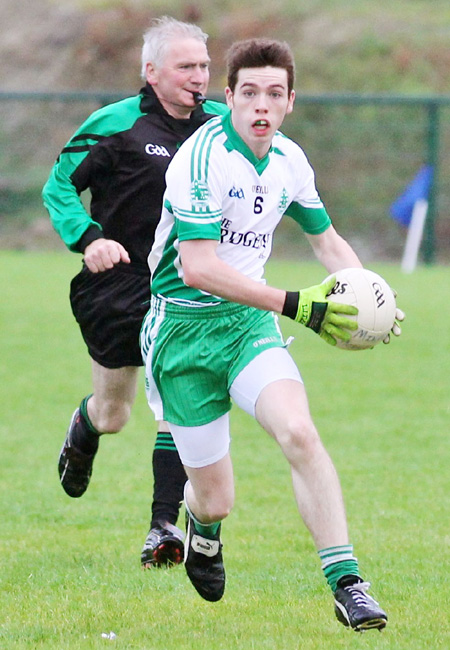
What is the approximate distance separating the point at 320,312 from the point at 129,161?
1969 millimetres

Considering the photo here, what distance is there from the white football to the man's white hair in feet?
6.05

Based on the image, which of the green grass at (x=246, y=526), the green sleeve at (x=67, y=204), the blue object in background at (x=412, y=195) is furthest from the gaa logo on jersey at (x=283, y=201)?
the blue object in background at (x=412, y=195)

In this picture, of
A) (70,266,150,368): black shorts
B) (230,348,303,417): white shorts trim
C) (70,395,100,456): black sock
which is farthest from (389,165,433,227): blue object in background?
(230,348,303,417): white shorts trim

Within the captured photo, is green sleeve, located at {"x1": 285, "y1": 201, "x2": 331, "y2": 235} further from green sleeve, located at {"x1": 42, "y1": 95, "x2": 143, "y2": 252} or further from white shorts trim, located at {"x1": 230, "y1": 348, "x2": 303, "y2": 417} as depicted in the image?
green sleeve, located at {"x1": 42, "y1": 95, "x2": 143, "y2": 252}

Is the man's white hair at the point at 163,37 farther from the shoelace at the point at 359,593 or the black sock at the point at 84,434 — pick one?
the shoelace at the point at 359,593

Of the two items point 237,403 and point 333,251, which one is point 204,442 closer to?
point 237,403

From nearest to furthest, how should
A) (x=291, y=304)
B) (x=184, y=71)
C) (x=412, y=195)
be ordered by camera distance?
(x=291, y=304), (x=184, y=71), (x=412, y=195)

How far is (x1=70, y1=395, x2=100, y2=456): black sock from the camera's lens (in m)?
6.28

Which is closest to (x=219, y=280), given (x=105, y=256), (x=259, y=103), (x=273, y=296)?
(x=273, y=296)

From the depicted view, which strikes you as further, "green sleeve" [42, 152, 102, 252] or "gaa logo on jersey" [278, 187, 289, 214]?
"green sleeve" [42, 152, 102, 252]

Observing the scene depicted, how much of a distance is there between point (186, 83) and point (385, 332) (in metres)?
1.93

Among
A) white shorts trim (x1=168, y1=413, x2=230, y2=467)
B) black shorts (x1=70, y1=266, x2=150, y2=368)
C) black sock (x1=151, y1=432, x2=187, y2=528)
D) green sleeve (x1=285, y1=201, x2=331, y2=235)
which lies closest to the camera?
white shorts trim (x1=168, y1=413, x2=230, y2=467)

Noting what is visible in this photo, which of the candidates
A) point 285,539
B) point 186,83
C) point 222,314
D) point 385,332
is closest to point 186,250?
point 222,314

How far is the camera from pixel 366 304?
14.0 feet
